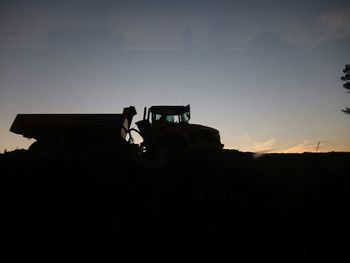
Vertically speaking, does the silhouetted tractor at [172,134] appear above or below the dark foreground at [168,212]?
above

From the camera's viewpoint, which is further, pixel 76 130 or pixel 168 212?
pixel 76 130

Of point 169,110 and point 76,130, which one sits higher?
point 169,110

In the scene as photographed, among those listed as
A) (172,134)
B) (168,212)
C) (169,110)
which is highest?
(169,110)

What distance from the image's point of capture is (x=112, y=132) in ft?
38.4

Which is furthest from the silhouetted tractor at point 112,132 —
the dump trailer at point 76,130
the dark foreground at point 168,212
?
the dark foreground at point 168,212

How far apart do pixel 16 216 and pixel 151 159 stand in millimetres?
5150

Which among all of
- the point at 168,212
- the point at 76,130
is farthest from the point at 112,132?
the point at 168,212

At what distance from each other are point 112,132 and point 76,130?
1480mm

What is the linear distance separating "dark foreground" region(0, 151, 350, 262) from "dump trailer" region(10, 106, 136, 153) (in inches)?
52.0

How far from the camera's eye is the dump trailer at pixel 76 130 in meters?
11.6

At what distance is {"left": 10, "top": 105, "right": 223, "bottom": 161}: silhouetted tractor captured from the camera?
1135cm

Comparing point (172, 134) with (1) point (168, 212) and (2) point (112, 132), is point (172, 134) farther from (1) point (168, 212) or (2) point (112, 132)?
(1) point (168, 212)

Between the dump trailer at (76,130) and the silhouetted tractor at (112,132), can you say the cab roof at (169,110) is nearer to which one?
the silhouetted tractor at (112,132)

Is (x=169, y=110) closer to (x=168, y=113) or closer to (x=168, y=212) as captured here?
(x=168, y=113)
